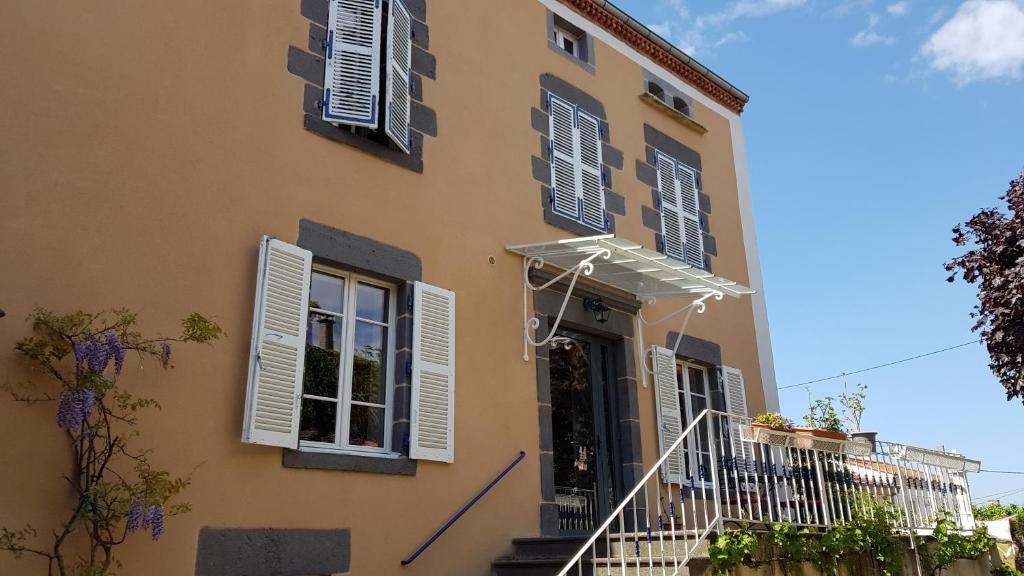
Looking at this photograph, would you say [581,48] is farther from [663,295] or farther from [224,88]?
[224,88]

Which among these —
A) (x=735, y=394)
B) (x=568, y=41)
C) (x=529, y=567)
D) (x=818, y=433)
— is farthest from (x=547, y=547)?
(x=568, y=41)

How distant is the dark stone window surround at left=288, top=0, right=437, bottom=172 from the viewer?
6.04m

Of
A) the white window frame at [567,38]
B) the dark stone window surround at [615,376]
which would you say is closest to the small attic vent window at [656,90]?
the white window frame at [567,38]

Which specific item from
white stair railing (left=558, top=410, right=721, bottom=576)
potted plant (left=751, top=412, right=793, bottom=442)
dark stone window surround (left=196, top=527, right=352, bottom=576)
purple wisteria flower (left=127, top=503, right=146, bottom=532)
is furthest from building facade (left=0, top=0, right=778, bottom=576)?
potted plant (left=751, top=412, right=793, bottom=442)

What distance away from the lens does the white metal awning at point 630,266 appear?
21.8 feet

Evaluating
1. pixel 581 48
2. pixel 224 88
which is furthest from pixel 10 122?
pixel 581 48

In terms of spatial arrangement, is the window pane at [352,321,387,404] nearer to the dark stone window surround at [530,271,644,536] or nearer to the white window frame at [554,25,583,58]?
the dark stone window surround at [530,271,644,536]

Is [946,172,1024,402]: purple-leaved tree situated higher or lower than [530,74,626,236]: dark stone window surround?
lower

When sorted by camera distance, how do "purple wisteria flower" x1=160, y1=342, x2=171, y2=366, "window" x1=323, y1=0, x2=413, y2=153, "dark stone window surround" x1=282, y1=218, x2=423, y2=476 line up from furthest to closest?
"window" x1=323, y1=0, x2=413, y2=153 → "dark stone window surround" x1=282, y1=218, x2=423, y2=476 → "purple wisteria flower" x1=160, y1=342, x2=171, y2=366

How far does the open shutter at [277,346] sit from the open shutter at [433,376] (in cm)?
87

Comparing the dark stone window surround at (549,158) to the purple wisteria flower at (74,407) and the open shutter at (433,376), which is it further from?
the purple wisteria flower at (74,407)

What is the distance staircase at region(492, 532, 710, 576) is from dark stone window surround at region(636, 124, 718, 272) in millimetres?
3558

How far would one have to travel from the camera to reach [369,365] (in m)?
5.92

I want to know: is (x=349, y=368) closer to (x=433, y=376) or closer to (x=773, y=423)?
(x=433, y=376)
